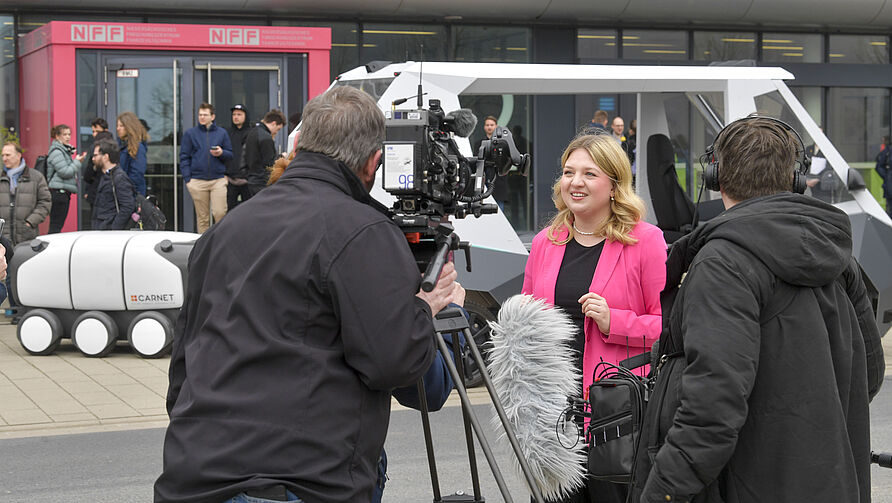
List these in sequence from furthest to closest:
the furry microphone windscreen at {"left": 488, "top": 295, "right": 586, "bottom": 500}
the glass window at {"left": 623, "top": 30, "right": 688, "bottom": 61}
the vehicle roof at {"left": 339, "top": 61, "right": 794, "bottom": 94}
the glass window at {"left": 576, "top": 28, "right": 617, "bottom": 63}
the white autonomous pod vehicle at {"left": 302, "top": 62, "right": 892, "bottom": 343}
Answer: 1. the glass window at {"left": 623, "top": 30, "right": 688, "bottom": 61}
2. the glass window at {"left": 576, "top": 28, "right": 617, "bottom": 63}
3. the vehicle roof at {"left": 339, "top": 61, "right": 794, "bottom": 94}
4. the white autonomous pod vehicle at {"left": 302, "top": 62, "right": 892, "bottom": 343}
5. the furry microphone windscreen at {"left": 488, "top": 295, "right": 586, "bottom": 500}

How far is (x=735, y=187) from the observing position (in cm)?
291

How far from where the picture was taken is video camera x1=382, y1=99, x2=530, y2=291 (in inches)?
116

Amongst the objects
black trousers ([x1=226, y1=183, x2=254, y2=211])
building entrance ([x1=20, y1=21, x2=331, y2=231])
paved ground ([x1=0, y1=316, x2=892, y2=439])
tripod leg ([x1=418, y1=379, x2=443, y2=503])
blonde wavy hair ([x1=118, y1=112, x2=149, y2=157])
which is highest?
building entrance ([x1=20, y1=21, x2=331, y2=231])

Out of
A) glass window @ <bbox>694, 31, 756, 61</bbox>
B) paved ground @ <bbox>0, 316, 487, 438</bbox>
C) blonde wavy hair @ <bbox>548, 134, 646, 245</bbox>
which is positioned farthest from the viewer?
glass window @ <bbox>694, 31, 756, 61</bbox>

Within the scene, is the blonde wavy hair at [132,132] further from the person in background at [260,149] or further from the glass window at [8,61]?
the glass window at [8,61]

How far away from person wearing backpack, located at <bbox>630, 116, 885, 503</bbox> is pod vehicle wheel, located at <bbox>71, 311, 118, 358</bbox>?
7.56 metres

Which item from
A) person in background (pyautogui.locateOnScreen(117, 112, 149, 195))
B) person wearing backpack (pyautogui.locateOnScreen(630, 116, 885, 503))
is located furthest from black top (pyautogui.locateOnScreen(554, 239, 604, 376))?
person in background (pyautogui.locateOnScreen(117, 112, 149, 195))

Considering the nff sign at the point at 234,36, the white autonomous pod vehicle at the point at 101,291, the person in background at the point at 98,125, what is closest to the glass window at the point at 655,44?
the nff sign at the point at 234,36

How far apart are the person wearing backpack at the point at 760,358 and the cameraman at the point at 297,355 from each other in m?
0.65

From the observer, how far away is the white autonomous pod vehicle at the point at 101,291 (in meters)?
9.66

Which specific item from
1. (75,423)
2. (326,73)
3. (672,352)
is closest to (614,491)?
(672,352)

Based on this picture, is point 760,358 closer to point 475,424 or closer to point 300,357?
point 475,424

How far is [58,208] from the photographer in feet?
44.9

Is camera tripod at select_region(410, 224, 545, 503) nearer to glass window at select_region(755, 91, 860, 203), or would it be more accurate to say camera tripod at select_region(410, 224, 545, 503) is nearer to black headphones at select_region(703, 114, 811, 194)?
black headphones at select_region(703, 114, 811, 194)
